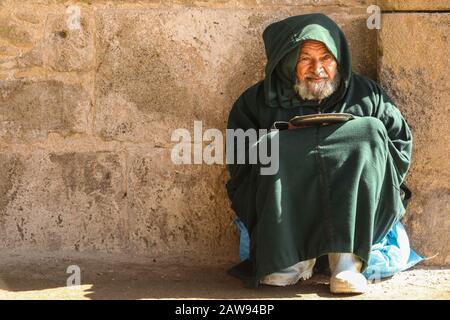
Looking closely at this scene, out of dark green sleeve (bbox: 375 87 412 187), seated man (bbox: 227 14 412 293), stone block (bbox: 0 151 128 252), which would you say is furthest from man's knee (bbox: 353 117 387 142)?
stone block (bbox: 0 151 128 252)

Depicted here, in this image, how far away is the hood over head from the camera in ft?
12.9

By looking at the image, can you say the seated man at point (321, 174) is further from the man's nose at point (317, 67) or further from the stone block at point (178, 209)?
the stone block at point (178, 209)

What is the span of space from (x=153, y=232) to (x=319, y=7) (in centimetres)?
146

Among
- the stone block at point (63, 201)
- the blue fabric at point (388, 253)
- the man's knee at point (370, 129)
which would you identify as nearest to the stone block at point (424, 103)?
the blue fabric at point (388, 253)

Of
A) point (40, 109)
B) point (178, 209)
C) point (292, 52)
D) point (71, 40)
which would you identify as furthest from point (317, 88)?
point (40, 109)

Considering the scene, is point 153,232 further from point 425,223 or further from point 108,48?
point 425,223

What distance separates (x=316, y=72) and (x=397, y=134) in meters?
0.49

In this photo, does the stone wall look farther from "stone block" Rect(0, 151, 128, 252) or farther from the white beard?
the white beard

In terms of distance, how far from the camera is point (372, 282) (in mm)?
3936

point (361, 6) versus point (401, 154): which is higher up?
point (361, 6)

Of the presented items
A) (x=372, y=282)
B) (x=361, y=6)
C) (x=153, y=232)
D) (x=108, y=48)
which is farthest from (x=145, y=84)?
(x=372, y=282)

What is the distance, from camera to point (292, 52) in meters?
4.02
